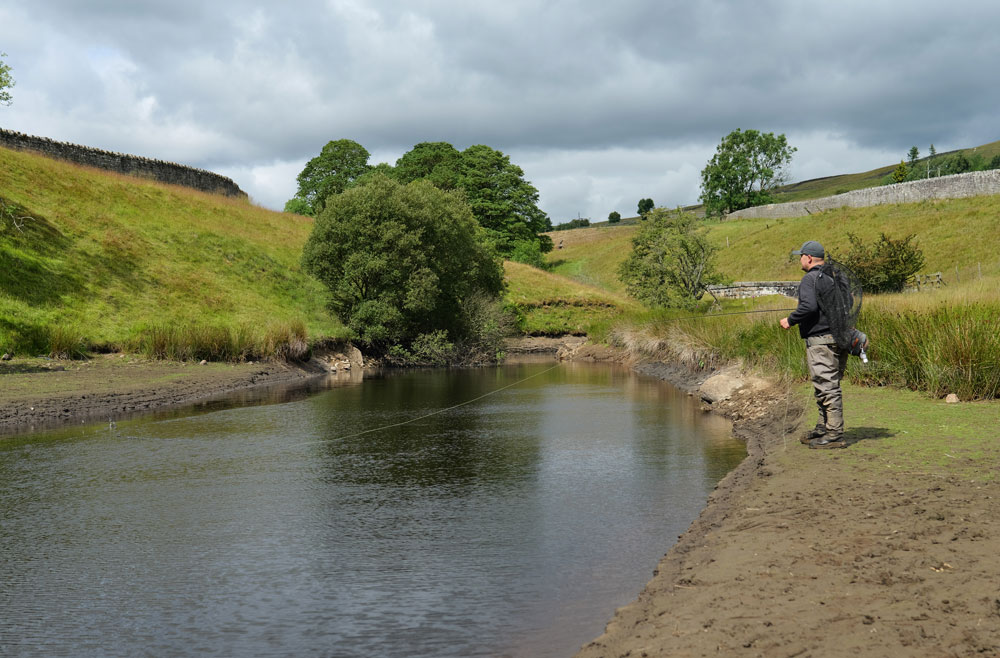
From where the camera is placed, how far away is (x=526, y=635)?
564 centimetres

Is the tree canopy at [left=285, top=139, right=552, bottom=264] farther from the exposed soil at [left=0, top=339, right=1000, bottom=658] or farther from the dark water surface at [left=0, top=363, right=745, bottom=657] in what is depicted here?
the exposed soil at [left=0, top=339, right=1000, bottom=658]

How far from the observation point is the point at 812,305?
9.89 meters

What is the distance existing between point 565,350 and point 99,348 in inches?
1069

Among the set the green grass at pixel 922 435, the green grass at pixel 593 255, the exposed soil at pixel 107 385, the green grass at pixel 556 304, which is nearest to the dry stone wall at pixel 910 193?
the green grass at pixel 593 255

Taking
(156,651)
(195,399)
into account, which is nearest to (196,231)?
(195,399)

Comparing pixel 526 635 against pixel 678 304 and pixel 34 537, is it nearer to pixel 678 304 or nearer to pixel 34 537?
pixel 34 537

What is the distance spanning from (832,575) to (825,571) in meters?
0.09

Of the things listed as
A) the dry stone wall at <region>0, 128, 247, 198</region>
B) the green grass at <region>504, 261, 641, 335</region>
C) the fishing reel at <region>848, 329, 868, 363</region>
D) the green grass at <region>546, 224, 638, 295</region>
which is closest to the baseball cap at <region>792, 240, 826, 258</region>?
the fishing reel at <region>848, 329, 868, 363</region>

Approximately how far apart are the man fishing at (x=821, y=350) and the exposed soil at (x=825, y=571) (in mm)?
410

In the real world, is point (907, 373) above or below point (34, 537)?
above

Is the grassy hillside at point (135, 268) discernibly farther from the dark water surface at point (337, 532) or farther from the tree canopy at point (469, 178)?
the tree canopy at point (469, 178)

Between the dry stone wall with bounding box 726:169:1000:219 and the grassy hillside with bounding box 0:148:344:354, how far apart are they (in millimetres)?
60252

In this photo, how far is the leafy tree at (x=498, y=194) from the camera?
7625 centimetres

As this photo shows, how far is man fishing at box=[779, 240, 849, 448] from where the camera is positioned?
9.89m
